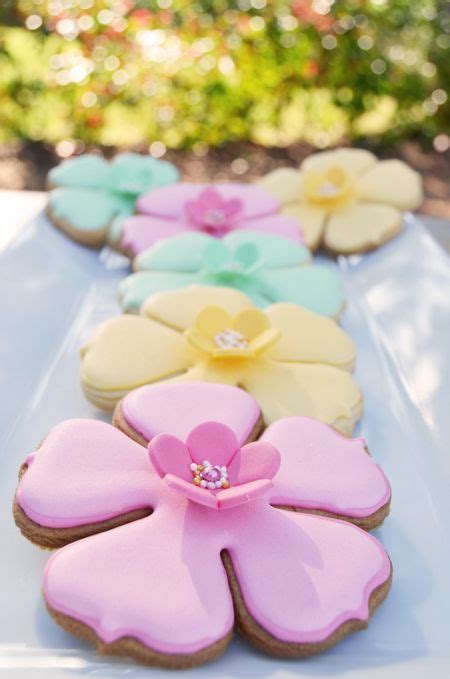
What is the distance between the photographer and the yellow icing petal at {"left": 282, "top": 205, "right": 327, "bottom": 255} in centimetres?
269

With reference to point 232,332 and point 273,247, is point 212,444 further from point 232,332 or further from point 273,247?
point 273,247

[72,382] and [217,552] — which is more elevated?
[217,552]

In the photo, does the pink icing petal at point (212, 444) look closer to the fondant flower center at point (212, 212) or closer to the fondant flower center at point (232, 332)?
the fondant flower center at point (232, 332)

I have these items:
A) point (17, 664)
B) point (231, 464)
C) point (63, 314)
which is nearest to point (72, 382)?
point (63, 314)

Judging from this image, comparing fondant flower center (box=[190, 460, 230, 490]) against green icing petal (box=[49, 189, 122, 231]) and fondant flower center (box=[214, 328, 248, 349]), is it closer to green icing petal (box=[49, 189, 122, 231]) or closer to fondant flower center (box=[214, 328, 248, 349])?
fondant flower center (box=[214, 328, 248, 349])

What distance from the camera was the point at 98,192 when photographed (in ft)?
9.04

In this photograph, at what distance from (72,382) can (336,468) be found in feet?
2.34

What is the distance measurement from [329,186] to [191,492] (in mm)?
1762

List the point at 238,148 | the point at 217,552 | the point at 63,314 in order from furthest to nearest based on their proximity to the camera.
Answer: the point at 238,148
the point at 63,314
the point at 217,552

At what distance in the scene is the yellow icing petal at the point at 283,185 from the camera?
2877mm

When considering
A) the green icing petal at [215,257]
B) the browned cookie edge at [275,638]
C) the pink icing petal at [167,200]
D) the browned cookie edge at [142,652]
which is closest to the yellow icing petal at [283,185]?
the pink icing petal at [167,200]

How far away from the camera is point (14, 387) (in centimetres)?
186

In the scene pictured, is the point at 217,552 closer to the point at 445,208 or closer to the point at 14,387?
the point at 14,387

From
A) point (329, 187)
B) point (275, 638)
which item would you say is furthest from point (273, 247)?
point (275, 638)
